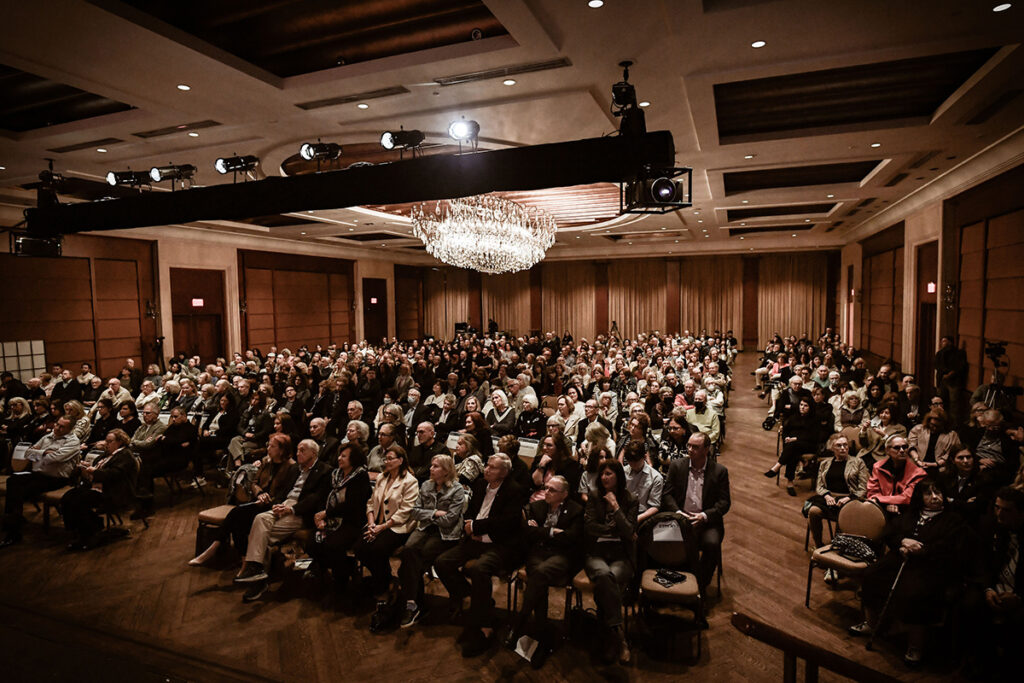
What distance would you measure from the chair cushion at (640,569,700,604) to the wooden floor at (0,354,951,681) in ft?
1.23

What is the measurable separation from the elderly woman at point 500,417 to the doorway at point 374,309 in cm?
1279

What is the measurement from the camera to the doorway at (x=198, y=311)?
12.8 meters

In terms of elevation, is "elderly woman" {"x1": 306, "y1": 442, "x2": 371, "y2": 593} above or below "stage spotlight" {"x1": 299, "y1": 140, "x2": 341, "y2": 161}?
below

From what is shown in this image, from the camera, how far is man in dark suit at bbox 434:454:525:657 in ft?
11.9

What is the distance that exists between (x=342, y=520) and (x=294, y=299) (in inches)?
502

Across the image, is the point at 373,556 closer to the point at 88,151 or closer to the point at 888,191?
the point at 88,151

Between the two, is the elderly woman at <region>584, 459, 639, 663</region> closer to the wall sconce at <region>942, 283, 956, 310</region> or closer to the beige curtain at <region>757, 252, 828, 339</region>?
the wall sconce at <region>942, 283, 956, 310</region>

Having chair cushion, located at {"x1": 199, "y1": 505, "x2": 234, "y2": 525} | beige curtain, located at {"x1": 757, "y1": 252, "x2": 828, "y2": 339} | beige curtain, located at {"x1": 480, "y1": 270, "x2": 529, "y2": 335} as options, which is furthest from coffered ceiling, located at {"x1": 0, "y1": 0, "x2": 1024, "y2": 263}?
beige curtain, located at {"x1": 480, "y1": 270, "x2": 529, "y2": 335}

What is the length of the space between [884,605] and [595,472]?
77.1 inches

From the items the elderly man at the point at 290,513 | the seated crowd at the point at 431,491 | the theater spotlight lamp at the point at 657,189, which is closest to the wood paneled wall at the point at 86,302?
the seated crowd at the point at 431,491

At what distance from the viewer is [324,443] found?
541 cm

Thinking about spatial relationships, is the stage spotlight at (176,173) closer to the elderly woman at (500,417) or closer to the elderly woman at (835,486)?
the elderly woman at (500,417)

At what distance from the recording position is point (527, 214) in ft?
34.1

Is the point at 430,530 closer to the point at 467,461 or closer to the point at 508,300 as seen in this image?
the point at 467,461
